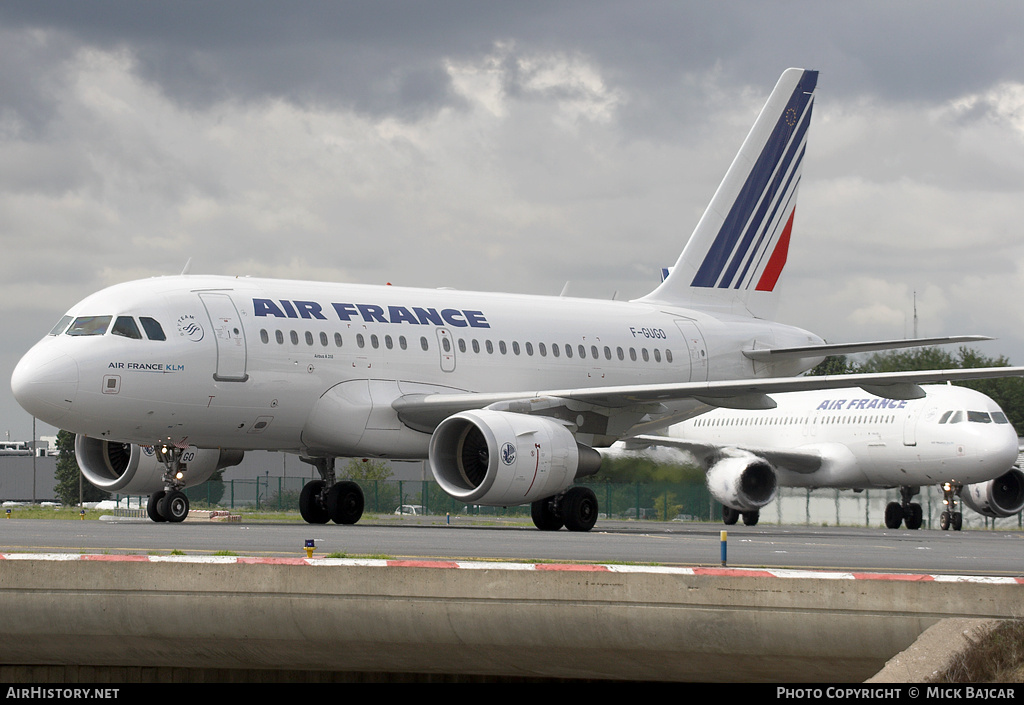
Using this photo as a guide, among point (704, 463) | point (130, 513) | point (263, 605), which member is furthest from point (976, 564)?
point (130, 513)

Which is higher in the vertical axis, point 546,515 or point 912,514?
point 546,515

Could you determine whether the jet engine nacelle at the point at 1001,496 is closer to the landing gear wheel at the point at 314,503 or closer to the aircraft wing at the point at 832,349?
the aircraft wing at the point at 832,349

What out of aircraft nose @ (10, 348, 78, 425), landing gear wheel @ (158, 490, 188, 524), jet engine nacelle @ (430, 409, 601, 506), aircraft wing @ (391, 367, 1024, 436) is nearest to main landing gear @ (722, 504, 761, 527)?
aircraft wing @ (391, 367, 1024, 436)

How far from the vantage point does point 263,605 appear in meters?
9.99

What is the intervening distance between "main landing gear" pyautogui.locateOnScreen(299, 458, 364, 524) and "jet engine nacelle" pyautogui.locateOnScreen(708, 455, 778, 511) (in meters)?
10.1

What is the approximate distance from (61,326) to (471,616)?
501 inches

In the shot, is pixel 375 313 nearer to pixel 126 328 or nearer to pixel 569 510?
pixel 126 328

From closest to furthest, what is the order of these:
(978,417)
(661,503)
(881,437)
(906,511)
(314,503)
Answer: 1. (314,503)
2. (978,417)
3. (881,437)
4. (906,511)
5. (661,503)

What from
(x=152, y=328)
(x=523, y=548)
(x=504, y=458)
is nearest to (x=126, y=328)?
(x=152, y=328)

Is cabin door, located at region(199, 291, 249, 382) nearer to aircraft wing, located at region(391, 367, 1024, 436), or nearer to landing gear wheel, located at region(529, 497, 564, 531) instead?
aircraft wing, located at region(391, 367, 1024, 436)

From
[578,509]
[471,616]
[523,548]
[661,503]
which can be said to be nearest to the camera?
[471,616]

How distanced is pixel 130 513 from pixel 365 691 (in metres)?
30.8

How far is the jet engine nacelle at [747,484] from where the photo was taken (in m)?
30.8

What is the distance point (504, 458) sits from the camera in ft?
64.4
